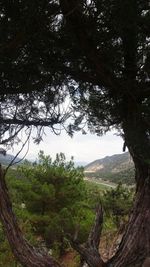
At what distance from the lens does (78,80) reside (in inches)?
179

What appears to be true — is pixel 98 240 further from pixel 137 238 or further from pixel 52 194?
pixel 52 194

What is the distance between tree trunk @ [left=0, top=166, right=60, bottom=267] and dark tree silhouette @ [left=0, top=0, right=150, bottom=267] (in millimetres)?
470

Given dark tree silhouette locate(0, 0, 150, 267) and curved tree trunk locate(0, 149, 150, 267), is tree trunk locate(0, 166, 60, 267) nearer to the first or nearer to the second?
curved tree trunk locate(0, 149, 150, 267)

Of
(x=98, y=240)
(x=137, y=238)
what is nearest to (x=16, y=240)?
(x=98, y=240)

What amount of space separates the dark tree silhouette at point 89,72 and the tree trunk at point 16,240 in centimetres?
47

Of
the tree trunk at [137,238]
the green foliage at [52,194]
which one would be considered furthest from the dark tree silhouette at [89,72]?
the green foliage at [52,194]

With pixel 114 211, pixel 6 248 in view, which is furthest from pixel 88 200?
pixel 6 248

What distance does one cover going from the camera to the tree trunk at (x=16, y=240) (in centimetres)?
380

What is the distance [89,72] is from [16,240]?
2022mm

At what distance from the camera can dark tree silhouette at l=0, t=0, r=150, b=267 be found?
11.0ft

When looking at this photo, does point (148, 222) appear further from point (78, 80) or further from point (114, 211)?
point (114, 211)

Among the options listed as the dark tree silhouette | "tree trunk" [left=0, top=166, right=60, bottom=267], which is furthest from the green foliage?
"tree trunk" [left=0, top=166, right=60, bottom=267]

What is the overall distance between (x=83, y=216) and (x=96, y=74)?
1149cm

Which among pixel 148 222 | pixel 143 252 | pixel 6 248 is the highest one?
pixel 148 222
